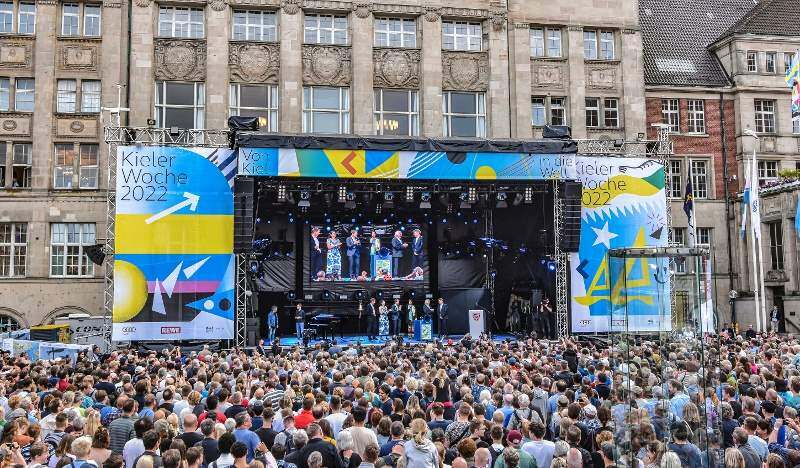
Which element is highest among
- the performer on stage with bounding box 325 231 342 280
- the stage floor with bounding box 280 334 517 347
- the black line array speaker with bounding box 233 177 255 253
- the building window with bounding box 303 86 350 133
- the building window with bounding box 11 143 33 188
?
the building window with bounding box 303 86 350 133

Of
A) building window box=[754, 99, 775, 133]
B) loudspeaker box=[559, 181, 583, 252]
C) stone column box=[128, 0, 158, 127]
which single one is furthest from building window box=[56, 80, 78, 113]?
building window box=[754, 99, 775, 133]

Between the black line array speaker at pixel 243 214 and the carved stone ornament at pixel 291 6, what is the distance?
10.2m

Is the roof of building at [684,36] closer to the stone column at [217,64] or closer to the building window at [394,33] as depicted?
the building window at [394,33]

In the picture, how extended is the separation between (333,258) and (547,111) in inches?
478

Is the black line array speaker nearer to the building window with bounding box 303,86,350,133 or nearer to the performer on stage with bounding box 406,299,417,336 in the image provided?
the building window with bounding box 303,86,350,133

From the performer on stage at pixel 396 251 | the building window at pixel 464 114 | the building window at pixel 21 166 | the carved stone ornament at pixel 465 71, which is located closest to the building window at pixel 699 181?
the building window at pixel 464 114

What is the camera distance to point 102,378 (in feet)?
46.1

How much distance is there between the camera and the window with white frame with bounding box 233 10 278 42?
3344 centimetres

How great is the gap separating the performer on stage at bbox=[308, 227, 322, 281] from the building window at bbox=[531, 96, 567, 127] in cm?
1141

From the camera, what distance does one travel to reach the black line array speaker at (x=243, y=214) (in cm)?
2667

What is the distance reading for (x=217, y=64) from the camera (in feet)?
107

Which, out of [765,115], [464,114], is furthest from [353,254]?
[765,115]

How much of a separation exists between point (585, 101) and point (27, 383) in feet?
95.7

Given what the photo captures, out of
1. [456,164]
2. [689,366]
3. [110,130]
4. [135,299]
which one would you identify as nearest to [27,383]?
[689,366]
